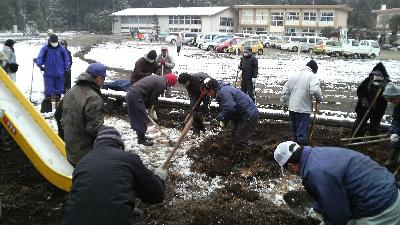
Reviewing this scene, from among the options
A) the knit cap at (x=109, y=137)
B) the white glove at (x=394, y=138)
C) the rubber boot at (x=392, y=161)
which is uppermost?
the knit cap at (x=109, y=137)

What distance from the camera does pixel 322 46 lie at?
30891 mm

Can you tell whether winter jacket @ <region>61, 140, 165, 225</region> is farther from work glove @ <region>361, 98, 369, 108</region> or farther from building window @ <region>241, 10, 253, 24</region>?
building window @ <region>241, 10, 253, 24</region>

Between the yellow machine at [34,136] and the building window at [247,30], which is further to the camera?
the building window at [247,30]

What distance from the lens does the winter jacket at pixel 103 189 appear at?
2.28 meters

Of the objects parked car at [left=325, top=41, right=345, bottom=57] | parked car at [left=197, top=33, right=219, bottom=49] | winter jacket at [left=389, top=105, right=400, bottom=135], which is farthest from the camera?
parked car at [left=197, top=33, right=219, bottom=49]

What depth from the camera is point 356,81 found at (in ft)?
52.7

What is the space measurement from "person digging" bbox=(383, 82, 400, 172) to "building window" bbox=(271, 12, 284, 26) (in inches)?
2028

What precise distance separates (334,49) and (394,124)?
26699 mm

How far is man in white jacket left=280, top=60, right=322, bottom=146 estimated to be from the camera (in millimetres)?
5980

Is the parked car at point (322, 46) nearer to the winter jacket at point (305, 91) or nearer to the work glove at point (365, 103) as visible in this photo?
the work glove at point (365, 103)

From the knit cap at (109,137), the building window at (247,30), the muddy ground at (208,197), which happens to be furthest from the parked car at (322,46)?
the knit cap at (109,137)

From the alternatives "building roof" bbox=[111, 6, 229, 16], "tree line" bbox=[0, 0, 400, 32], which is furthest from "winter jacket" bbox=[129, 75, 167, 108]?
"tree line" bbox=[0, 0, 400, 32]

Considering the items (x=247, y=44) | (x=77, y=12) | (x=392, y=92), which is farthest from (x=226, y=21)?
(x=392, y=92)

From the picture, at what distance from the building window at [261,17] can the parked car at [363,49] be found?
1071 inches
